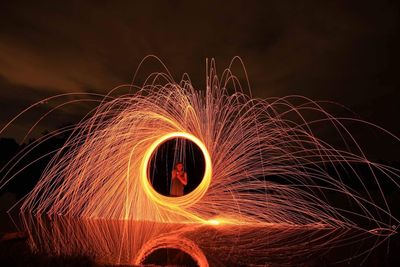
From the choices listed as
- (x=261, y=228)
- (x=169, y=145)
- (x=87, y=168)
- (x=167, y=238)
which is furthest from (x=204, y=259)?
(x=169, y=145)

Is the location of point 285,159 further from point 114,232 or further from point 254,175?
point 114,232

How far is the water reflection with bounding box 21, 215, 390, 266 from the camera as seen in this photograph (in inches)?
265

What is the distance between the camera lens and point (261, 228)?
1137 centimetres

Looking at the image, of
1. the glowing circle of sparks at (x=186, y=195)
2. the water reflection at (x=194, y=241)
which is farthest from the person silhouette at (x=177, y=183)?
the water reflection at (x=194, y=241)

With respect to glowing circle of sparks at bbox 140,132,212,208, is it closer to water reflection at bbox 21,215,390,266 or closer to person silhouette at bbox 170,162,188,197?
person silhouette at bbox 170,162,188,197

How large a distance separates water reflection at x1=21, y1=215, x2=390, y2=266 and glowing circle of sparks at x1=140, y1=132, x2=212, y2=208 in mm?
818

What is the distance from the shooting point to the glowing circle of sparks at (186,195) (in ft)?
39.3

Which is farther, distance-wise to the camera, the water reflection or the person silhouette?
the person silhouette

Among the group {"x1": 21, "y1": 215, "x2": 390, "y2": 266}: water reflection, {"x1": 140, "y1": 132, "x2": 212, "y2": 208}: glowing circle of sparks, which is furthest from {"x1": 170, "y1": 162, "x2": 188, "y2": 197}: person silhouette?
{"x1": 21, "y1": 215, "x2": 390, "y2": 266}: water reflection

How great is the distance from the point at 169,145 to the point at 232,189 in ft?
23.6

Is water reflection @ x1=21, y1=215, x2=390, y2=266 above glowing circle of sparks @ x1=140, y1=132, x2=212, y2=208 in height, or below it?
below

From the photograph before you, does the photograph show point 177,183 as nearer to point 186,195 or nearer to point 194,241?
point 186,195

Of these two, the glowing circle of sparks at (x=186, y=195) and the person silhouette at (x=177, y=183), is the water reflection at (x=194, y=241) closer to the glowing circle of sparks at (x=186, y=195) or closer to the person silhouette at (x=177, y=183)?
the glowing circle of sparks at (x=186, y=195)

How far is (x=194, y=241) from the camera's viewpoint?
8.44m
